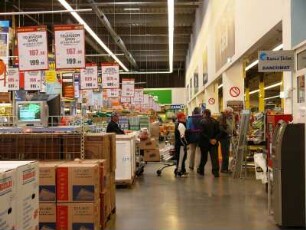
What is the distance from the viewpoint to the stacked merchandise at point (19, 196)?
2273 millimetres

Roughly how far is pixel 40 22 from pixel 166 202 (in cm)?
1656

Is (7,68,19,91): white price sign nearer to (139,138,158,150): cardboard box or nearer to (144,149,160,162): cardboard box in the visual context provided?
(139,138,158,150): cardboard box

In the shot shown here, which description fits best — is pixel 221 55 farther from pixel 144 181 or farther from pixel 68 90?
pixel 68 90

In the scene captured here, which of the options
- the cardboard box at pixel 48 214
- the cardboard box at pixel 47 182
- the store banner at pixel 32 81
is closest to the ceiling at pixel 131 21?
the store banner at pixel 32 81

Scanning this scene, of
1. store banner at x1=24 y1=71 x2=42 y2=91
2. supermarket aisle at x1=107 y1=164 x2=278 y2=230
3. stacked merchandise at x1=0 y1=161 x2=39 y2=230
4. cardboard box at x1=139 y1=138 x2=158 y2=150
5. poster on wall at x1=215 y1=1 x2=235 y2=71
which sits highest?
poster on wall at x1=215 y1=1 x2=235 y2=71

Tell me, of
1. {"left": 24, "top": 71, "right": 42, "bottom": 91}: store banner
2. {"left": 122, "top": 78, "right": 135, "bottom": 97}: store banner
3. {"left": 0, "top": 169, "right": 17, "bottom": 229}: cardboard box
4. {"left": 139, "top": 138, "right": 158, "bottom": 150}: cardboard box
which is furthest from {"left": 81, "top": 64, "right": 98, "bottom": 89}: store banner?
{"left": 0, "top": 169, "right": 17, "bottom": 229}: cardboard box

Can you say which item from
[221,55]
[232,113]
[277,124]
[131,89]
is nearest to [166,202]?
[277,124]

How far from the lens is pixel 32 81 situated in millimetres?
15602

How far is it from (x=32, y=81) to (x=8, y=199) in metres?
13.8

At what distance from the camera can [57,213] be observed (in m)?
5.18

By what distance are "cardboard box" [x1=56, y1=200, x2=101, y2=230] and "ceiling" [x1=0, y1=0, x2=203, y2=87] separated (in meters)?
12.7

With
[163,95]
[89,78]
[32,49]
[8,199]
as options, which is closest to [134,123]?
[89,78]

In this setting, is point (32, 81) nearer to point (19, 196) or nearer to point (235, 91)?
point (235, 91)

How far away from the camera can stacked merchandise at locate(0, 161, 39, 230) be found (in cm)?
227
